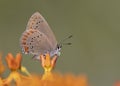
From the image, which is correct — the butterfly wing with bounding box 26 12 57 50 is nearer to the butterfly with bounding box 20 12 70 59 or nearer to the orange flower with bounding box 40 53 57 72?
the butterfly with bounding box 20 12 70 59

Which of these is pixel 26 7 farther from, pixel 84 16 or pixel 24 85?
pixel 24 85

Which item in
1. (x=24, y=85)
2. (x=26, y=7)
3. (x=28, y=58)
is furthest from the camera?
(x=26, y=7)

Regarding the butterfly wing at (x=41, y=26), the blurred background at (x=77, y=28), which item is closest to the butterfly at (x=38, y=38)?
the butterfly wing at (x=41, y=26)

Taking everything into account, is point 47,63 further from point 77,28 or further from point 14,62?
point 77,28

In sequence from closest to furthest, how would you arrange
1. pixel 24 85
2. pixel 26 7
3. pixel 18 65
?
pixel 24 85 → pixel 18 65 → pixel 26 7

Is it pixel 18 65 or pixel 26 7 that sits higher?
pixel 26 7

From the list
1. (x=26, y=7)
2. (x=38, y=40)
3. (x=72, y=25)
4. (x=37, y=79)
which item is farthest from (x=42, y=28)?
(x=26, y=7)
